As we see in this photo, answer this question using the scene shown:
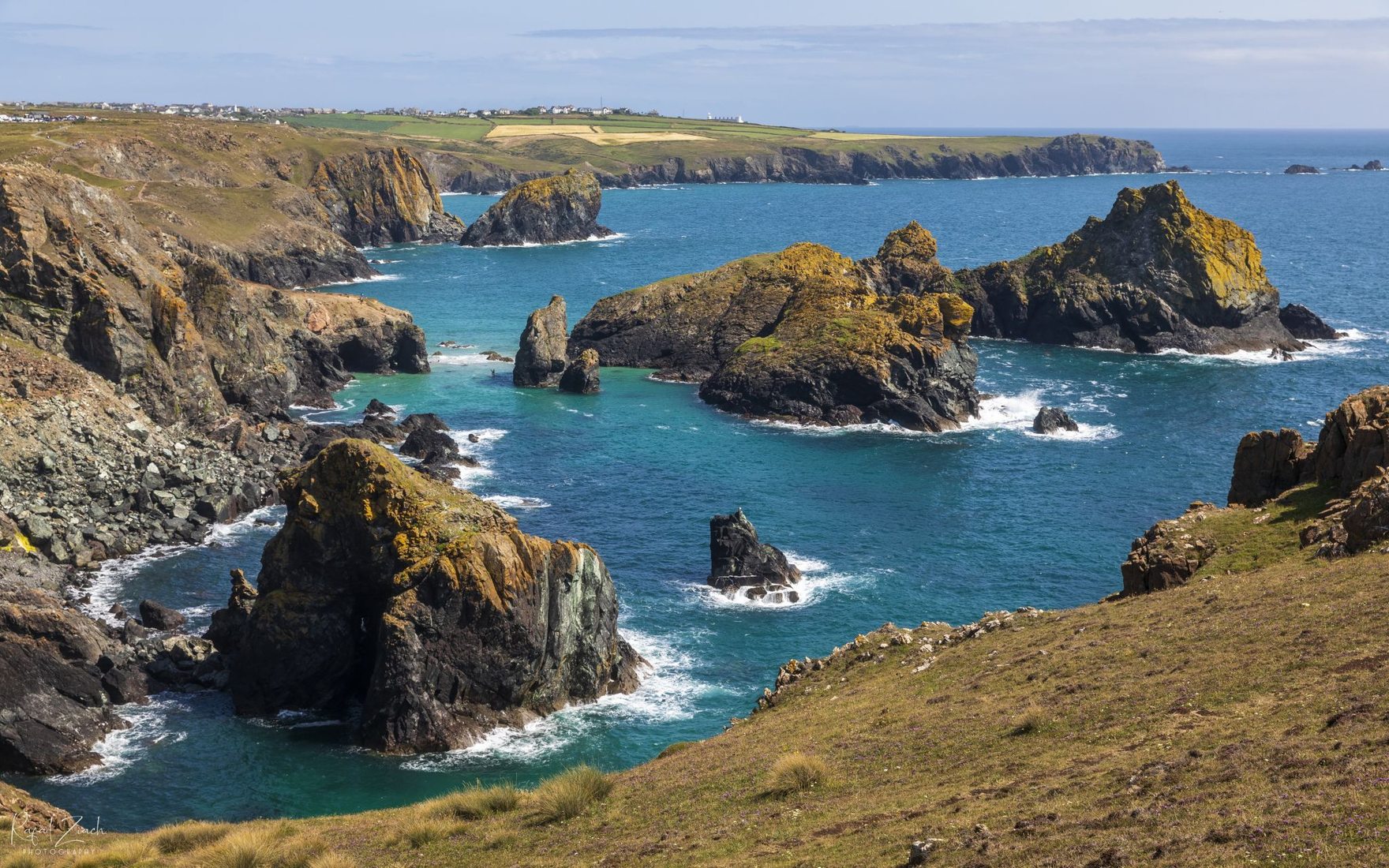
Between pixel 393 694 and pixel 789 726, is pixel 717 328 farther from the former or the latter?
pixel 789 726

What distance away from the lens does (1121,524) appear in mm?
72188

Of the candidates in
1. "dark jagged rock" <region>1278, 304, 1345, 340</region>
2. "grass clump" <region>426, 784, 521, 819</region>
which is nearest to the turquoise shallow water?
"dark jagged rock" <region>1278, 304, 1345, 340</region>

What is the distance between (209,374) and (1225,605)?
235 ft

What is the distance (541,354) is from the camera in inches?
4321

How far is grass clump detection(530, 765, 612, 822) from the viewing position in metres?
30.1

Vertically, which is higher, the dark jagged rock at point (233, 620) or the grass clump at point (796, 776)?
the grass clump at point (796, 776)

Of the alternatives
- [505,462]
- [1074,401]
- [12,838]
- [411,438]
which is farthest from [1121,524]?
[12,838]

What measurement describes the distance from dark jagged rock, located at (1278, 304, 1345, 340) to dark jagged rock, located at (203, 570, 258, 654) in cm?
10907

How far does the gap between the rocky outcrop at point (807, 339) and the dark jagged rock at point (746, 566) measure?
3556 centimetres

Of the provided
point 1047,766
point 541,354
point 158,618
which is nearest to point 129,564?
point 158,618

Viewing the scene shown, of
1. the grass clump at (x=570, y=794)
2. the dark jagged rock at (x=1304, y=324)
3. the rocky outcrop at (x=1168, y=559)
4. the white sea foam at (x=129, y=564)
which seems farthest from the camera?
the dark jagged rock at (x=1304, y=324)

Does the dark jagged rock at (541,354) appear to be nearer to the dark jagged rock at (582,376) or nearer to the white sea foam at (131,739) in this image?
the dark jagged rock at (582,376)

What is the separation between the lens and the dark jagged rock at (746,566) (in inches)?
2451

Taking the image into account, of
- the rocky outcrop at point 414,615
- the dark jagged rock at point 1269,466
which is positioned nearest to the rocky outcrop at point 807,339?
the dark jagged rock at point 1269,466
